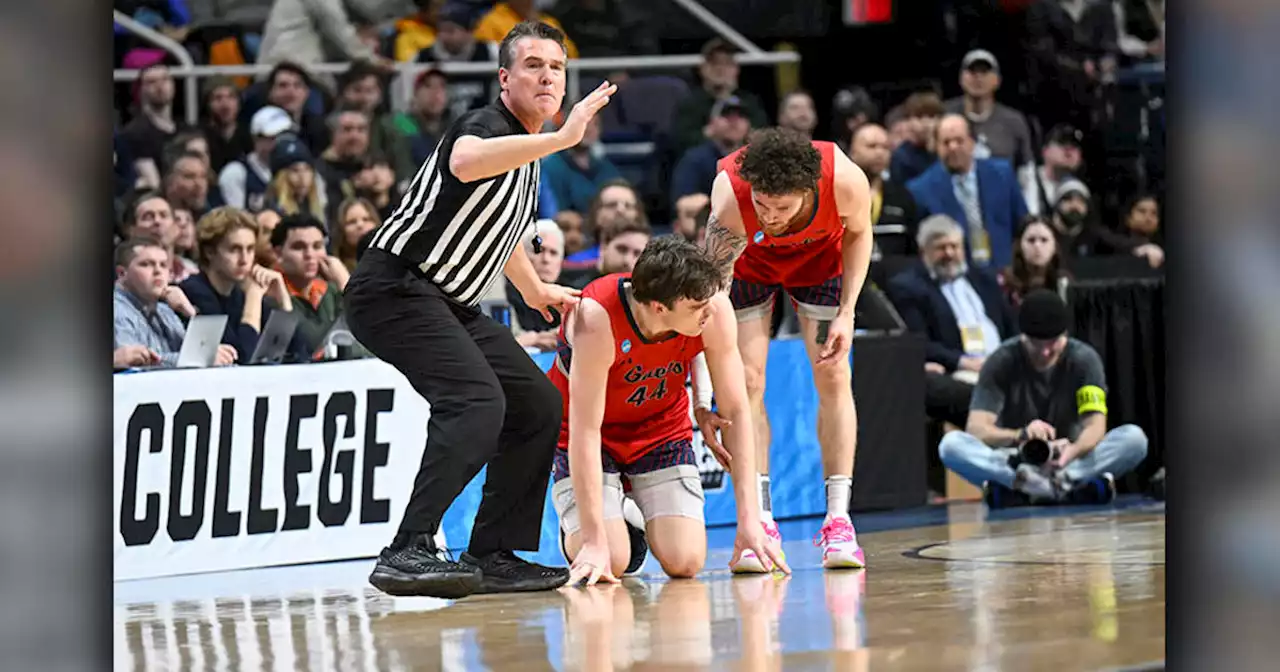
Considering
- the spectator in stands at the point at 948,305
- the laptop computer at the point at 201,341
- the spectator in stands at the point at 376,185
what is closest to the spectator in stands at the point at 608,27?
the spectator in stands at the point at 376,185

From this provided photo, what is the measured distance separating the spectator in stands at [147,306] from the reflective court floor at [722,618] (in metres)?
1.23

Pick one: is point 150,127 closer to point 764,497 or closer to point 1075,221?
point 764,497

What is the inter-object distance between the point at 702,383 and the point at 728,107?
17.0ft

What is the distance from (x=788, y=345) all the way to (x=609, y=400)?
268 centimetres

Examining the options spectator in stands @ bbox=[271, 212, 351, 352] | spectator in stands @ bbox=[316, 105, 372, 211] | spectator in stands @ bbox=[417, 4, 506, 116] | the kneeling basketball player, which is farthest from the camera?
spectator in stands @ bbox=[417, 4, 506, 116]

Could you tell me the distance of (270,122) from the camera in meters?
10.3

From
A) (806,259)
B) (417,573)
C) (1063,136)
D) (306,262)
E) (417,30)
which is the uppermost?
(417,30)

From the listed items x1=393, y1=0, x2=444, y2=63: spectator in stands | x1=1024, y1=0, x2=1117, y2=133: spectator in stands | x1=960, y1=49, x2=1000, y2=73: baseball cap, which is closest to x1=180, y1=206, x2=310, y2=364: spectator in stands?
x1=393, y1=0, x2=444, y2=63: spectator in stands

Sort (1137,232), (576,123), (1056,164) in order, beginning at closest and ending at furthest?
(576,123) → (1137,232) → (1056,164)

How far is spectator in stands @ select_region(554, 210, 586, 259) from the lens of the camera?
32.7ft

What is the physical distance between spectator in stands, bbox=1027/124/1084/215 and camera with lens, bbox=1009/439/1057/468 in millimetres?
3005

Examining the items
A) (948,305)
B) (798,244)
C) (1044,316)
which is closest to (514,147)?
(798,244)

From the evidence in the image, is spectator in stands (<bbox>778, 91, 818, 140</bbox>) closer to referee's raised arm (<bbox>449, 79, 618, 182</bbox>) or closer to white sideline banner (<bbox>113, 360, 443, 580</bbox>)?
white sideline banner (<bbox>113, 360, 443, 580</bbox>)
